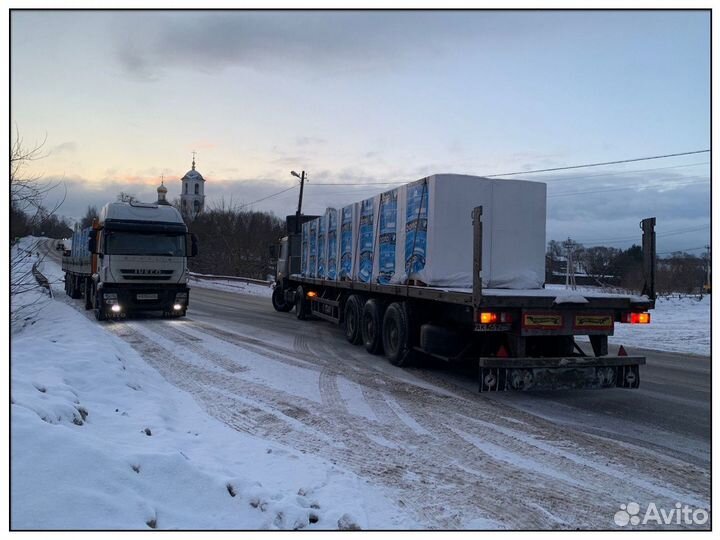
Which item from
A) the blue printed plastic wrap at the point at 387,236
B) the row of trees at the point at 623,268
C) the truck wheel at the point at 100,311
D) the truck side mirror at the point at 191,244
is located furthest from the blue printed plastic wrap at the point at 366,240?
the truck wheel at the point at 100,311

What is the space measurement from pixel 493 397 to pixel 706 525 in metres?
3.76

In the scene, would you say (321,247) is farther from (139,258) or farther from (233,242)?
(233,242)

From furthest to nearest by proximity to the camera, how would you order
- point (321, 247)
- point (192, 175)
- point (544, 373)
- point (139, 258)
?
point (192, 175)
point (139, 258)
point (321, 247)
point (544, 373)

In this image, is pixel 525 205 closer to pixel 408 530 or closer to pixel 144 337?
pixel 408 530

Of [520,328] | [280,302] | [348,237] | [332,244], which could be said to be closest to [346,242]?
[348,237]

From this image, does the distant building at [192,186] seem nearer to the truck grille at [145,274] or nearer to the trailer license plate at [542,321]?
the truck grille at [145,274]

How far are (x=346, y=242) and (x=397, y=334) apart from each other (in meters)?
3.57

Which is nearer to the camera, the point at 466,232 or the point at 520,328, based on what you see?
the point at 520,328

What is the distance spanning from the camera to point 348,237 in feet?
40.5

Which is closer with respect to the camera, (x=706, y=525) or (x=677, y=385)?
(x=706, y=525)

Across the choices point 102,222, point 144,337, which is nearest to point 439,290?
point 144,337

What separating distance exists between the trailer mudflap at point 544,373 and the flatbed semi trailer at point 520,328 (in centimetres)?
1

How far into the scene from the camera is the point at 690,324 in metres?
17.8

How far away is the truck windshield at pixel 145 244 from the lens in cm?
1464
